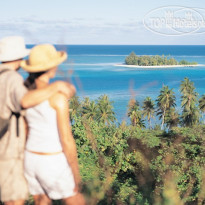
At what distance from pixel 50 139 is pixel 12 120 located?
1.03ft

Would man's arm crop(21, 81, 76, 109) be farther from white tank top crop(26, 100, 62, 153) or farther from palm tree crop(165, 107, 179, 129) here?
palm tree crop(165, 107, 179, 129)

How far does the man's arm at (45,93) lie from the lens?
71.1 inches

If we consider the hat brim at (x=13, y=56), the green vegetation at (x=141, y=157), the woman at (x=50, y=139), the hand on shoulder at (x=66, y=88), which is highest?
the hat brim at (x=13, y=56)

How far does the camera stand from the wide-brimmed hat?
2086 millimetres

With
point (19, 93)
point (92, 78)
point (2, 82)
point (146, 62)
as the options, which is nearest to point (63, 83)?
point (19, 93)

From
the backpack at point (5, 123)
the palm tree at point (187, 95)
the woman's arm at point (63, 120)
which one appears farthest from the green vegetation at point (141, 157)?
the palm tree at point (187, 95)

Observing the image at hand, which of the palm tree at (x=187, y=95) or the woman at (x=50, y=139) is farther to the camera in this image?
the palm tree at (x=187, y=95)

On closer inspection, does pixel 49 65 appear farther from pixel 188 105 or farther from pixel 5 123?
pixel 188 105

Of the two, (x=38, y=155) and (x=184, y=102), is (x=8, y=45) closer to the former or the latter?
(x=38, y=155)

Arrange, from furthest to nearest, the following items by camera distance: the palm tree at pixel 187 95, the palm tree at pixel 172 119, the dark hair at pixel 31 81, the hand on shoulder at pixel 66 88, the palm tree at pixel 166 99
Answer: the palm tree at pixel 187 95
the palm tree at pixel 166 99
the palm tree at pixel 172 119
the dark hair at pixel 31 81
the hand on shoulder at pixel 66 88

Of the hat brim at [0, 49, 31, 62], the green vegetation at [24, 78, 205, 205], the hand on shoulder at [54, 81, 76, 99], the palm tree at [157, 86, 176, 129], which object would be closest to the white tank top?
the hand on shoulder at [54, 81, 76, 99]

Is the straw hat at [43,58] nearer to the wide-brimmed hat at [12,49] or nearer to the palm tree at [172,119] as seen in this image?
the wide-brimmed hat at [12,49]

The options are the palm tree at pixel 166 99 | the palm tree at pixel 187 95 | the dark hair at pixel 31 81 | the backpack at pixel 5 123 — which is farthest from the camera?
the palm tree at pixel 187 95

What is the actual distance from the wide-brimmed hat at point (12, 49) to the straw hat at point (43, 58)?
7.6 inches
